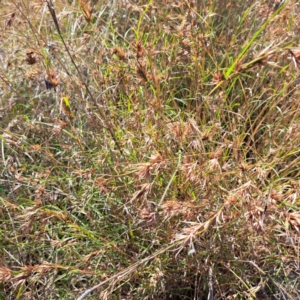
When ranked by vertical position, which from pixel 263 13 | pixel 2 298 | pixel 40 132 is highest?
pixel 263 13

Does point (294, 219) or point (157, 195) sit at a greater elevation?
point (294, 219)

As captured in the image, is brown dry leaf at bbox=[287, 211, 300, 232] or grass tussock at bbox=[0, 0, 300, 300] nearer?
brown dry leaf at bbox=[287, 211, 300, 232]

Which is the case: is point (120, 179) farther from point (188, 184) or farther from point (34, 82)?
point (34, 82)

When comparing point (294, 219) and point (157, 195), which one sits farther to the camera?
point (157, 195)

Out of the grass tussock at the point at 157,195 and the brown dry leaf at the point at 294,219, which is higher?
the brown dry leaf at the point at 294,219

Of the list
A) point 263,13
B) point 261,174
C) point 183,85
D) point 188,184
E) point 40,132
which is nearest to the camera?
point 261,174

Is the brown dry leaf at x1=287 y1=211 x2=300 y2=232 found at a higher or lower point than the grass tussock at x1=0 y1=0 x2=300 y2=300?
higher

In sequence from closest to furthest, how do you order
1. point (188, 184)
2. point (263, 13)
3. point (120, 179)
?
point (188, 184)
point (120, 179)
point (263, 13)

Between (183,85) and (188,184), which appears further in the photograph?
(183,85)

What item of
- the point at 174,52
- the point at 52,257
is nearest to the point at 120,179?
the point at 52,257

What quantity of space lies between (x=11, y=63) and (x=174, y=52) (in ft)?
2.44

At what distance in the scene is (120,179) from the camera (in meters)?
1.47

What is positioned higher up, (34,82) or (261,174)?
(261,174)

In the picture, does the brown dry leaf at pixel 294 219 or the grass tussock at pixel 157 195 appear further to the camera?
the grass tussock at pixel 157 195
